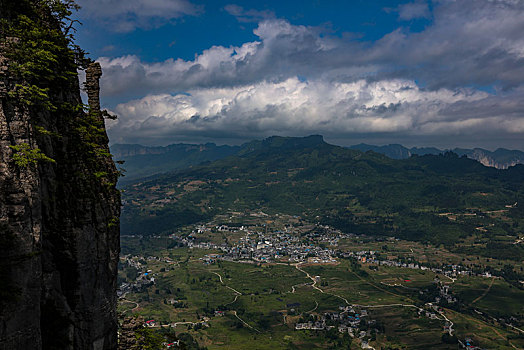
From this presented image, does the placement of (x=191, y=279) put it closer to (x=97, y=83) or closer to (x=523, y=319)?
(x=523, y=319)

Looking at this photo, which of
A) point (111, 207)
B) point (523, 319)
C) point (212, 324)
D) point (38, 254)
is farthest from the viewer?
point (523, 319)

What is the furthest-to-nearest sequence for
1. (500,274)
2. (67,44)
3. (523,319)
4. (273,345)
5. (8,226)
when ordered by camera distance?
(500,274)
(523,319)
(273,345)
(67,44)
(8,226)

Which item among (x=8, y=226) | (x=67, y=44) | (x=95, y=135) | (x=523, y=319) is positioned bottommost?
(x=523, y=319)

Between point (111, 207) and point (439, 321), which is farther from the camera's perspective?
point (439, 321)

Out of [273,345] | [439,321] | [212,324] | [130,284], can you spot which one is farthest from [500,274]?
[130,284]

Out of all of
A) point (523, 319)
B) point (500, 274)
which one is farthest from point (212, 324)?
point (500, 274)

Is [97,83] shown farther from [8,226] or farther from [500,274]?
[500,274]

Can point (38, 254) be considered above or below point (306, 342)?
above
